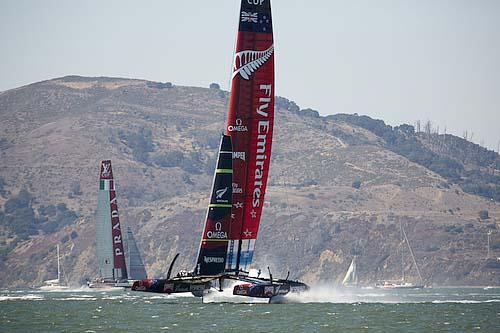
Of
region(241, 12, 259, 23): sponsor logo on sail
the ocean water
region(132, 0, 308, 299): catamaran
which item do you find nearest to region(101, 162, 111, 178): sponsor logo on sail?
the ocean water

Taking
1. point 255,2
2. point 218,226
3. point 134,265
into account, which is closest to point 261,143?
point 218,226

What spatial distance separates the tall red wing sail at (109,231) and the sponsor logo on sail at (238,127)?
1278 inches

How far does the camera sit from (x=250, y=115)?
249 feet

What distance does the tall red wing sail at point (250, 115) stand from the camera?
75.8 meters

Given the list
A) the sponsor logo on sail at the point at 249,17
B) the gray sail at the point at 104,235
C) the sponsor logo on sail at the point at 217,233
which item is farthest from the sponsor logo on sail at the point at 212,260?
the gray sail at the point at 104,235

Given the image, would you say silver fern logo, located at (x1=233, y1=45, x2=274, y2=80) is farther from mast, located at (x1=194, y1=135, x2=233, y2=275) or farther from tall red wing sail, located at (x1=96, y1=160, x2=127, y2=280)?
tall red wing sail, located at (x1=96, y1=160, x2=127, y2=280)

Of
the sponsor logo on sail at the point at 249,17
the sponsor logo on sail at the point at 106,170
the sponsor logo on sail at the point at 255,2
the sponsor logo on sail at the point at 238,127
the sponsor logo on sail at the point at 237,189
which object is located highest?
the sponsor logo on sail at the point at 255,2

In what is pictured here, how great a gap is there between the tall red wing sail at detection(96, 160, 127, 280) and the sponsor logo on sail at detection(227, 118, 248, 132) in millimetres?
32464

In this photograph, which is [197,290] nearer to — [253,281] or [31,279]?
[253,281]

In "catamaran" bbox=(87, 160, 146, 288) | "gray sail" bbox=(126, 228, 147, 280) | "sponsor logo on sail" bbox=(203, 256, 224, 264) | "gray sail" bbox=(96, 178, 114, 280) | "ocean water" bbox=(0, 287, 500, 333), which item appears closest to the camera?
"ocean water" bbox=(0, 287, 500, 333)

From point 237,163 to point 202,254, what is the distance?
6632mm

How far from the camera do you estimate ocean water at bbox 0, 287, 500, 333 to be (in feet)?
183

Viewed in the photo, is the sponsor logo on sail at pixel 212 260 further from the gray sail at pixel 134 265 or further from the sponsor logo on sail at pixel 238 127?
the gray sail at pixel 134 265

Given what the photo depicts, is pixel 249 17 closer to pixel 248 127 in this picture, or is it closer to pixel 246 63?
pixel 246 63
